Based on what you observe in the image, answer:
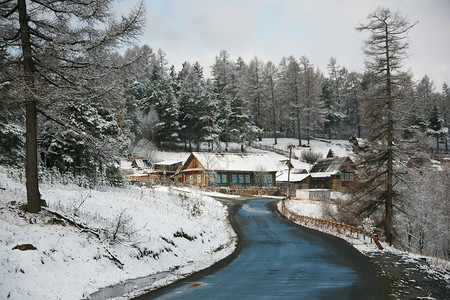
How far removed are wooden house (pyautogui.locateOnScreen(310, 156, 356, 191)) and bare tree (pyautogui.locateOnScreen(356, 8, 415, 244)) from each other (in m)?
33.3

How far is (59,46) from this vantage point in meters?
10.2

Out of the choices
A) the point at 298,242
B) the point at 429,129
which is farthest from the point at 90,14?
the point at 429,129

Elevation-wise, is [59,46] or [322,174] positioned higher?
[59,46]

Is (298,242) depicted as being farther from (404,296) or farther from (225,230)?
(404,296)

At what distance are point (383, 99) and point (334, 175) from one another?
36.1 metres

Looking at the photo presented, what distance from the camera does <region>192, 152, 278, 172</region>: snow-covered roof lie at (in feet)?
182

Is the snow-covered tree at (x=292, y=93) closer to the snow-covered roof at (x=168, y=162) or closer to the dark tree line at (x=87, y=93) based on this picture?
the snow-covered roof at (x=168, y=162)

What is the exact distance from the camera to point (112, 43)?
1079 cm

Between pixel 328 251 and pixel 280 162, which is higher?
pixel 280 162

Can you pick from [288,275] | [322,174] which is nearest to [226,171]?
[322,174]

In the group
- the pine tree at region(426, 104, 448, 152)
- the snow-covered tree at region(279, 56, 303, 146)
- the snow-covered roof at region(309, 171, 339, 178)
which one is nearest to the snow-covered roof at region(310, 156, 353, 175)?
the snow-covered roof at region(309, 171, 339, 178)

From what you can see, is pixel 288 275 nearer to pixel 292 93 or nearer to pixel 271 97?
pixel 292 93

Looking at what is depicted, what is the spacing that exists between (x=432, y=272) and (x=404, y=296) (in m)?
3.43

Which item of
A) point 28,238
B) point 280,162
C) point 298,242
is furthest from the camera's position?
point 280,162
